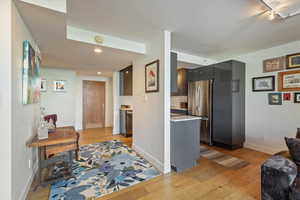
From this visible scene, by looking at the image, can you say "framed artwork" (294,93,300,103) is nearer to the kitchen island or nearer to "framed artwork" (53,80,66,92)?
the kitchen island

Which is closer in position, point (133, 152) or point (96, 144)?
point (133, 152)

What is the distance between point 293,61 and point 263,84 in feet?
2.17

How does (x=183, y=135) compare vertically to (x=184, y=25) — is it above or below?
below

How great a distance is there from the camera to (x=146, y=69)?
2.85 m

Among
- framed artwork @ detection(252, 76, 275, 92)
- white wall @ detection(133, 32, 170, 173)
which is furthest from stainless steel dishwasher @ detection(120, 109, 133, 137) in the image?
framed artwork @ detection(252, 76, 275, 92)

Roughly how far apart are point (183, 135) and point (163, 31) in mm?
1856

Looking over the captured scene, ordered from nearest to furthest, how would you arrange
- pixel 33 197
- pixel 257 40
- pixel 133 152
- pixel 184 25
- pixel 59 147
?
pixel 33 197
pixel 59 147
pixel 184 25
pixel 257 40
pixel 133 152

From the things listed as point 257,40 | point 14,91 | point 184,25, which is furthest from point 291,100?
point 14,91

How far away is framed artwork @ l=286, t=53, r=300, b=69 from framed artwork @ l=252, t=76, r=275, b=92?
0.36m

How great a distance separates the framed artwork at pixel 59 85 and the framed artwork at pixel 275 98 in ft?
19.0

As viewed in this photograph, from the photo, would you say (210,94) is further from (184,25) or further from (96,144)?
(96,144)

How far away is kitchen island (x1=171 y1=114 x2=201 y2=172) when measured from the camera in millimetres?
2355
